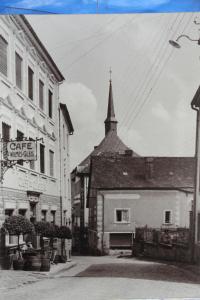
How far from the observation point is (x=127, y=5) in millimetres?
6109

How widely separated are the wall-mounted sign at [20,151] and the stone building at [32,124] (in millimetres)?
71

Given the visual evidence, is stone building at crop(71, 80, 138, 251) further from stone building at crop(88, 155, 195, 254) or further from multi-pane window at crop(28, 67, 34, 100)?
multi-pane window at crop(28, 67, 34, 100)

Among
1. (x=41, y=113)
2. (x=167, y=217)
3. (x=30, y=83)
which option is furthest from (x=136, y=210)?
(x=30, y=83)

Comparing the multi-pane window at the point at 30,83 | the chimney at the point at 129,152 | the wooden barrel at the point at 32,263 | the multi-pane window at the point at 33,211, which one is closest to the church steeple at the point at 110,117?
the chimney at the point at 129,152

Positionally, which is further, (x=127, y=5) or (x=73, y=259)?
(x=73, y=259)

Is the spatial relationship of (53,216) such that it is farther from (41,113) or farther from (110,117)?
(110,117)

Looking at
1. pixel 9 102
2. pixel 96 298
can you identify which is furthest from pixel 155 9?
pixel 96 298

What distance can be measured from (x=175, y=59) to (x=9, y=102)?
1744 millimetres

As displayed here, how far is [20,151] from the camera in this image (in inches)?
248

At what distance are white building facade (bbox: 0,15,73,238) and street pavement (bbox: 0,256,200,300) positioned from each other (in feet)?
2.14

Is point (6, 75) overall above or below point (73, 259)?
above

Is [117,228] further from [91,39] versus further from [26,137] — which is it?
[91,39]

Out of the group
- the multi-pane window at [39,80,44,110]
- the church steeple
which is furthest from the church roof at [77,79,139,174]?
the multi-pane window at [39,80,44,110]

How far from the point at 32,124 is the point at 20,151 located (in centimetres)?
46
